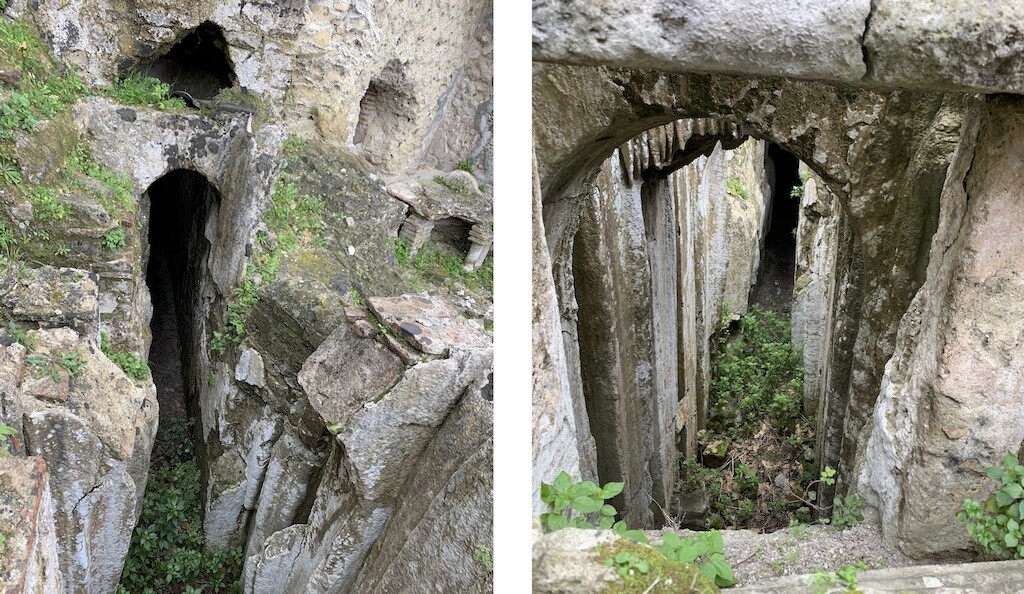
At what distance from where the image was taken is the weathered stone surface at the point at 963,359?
2.93m

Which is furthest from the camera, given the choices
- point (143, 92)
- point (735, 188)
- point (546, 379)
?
point (735, 188)

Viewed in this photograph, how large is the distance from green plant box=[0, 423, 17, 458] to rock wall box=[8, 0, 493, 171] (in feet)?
8.52

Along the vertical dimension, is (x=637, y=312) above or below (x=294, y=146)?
below

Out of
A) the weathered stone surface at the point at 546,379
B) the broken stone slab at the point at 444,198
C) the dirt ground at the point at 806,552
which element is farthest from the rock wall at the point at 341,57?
the dirt ground at the point at 806,552

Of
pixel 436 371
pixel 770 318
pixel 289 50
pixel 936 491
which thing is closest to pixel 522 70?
pixel 936 491

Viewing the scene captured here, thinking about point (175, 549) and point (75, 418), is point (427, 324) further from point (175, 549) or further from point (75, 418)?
point (175, 549)

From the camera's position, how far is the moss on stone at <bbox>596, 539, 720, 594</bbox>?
234 centimetres

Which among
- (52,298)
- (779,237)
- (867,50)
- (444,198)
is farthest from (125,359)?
(779,237)

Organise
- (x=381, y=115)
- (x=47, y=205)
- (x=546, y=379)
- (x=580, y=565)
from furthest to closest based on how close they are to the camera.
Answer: (x=381, y=115)
(x=47, y=205)
(x=546, y=379)
(x=580, y=565)

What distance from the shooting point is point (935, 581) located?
2.71 meters

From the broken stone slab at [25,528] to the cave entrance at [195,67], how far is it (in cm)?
346

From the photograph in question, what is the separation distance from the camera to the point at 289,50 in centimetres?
621

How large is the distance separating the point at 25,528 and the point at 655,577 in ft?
8.89

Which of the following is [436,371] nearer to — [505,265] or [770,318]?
[505,265]
